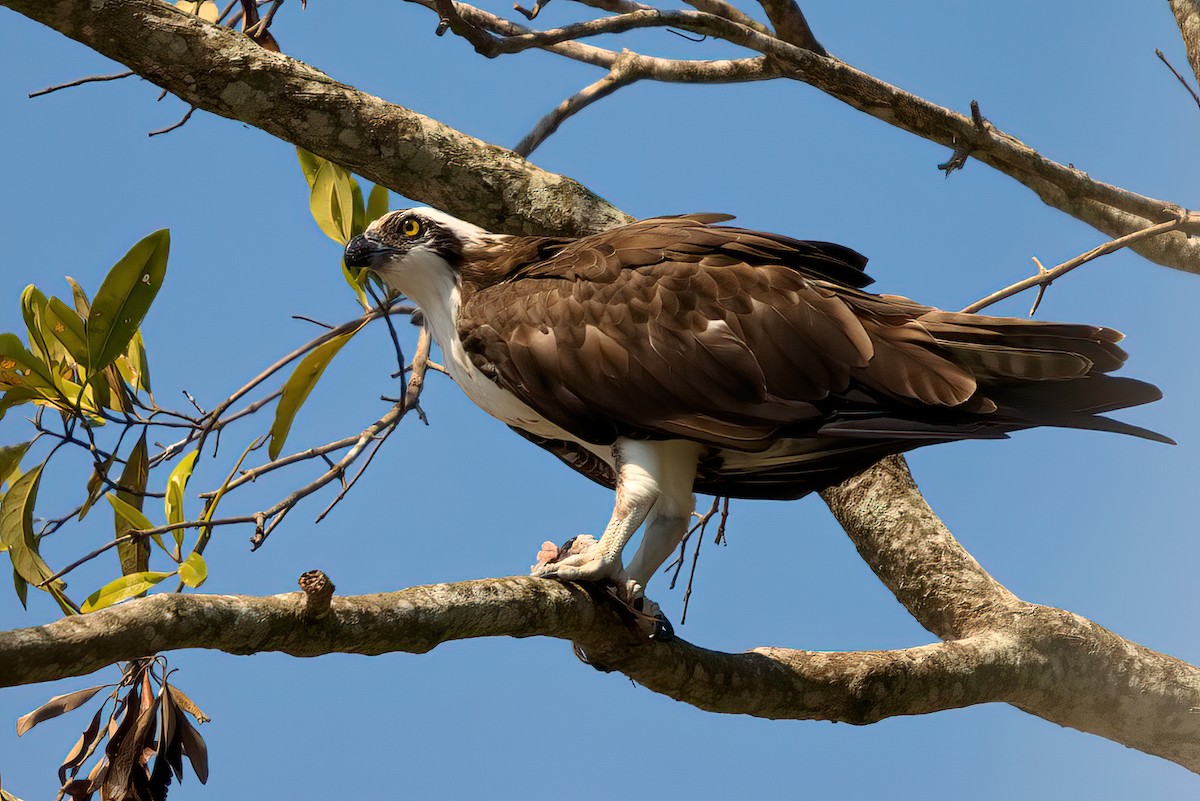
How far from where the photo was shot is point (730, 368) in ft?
12.0

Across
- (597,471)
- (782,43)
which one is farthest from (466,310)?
(782,43)

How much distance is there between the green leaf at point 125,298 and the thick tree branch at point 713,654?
159cm

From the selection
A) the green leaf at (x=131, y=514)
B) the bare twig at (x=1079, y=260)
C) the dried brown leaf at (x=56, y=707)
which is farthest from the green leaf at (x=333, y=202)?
A: the bare twig at (x=1079, y=260)

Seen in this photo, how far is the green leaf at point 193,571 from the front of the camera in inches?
143

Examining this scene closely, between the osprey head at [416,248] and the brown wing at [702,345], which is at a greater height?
the osprey head at [416,248]

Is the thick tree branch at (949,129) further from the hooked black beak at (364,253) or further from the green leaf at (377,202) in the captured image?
the hooked black beak at (364,253)

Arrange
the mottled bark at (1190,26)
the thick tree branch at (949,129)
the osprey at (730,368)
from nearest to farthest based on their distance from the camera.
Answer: the osprey at (730,368), the thick tree branch at (949,129), the mottled bark at (1190,26)

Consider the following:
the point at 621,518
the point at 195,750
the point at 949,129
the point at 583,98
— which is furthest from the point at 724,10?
the point at 195,750

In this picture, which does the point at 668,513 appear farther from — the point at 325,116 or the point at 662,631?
the point at 325,116

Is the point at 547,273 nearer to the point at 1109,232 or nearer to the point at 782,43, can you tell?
A: the point at 782,43

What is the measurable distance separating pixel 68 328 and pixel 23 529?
0.70 meters

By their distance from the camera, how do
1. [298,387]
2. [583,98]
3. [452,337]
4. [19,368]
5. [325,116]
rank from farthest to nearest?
[583,98] → [325,116] → [298,387] → [452,337] → [19,368]

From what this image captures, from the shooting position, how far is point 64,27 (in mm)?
4145

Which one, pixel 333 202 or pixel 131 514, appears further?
pixel 333 202
